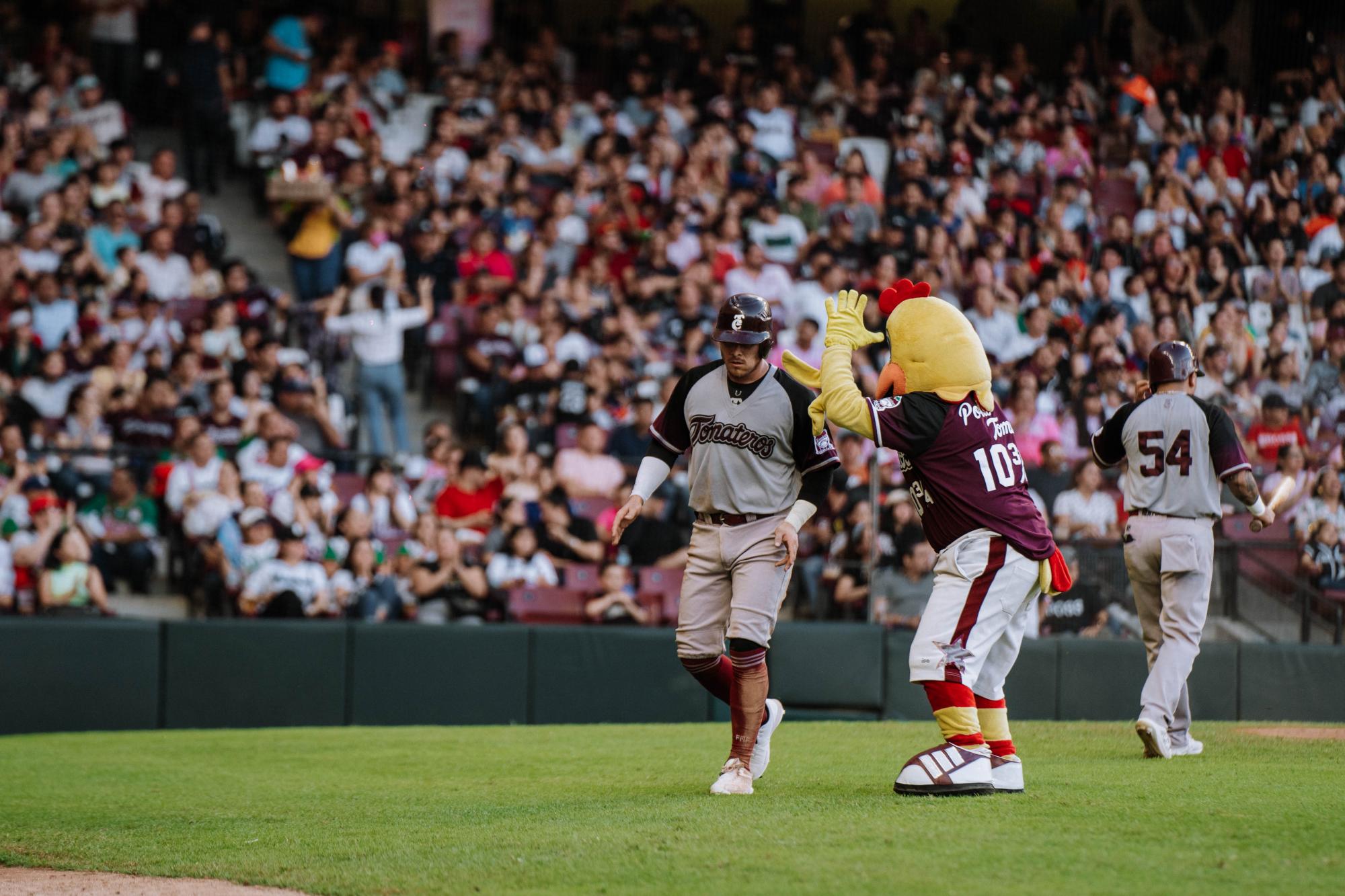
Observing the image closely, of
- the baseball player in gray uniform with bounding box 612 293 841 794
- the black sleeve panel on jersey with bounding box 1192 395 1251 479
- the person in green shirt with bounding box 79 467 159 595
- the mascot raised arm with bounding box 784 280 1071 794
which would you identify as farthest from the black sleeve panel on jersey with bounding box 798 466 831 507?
the person in green shirt with bounding box 79 467 159 595

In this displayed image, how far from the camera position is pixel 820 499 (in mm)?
5902

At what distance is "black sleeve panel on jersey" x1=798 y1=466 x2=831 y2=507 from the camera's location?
588cm

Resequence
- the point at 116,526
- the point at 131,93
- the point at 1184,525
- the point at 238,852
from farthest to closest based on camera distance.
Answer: the point at 131,93
the point at 116,526
the point at 1184,525
the point at 238,852

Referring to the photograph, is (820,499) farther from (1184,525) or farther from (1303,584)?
(1303,584)

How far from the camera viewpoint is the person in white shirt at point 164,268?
13320mm

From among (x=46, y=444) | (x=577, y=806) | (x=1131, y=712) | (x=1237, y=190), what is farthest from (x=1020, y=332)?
(x=577, y=806)

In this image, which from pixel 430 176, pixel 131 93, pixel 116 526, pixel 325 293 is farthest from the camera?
pixel 131 93

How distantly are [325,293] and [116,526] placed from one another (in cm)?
381

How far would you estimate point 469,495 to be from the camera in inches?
469

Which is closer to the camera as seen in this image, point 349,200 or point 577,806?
point 577,806

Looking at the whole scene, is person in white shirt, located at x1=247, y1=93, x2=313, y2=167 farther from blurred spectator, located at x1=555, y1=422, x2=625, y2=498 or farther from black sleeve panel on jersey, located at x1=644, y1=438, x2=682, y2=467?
black sleeve panel on jersey, located at x1=644, y1=438, x2=682, y2=467

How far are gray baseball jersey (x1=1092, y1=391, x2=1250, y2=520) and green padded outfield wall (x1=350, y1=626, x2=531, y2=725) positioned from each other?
196 inches

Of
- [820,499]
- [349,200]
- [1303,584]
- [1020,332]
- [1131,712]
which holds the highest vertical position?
[349,200]

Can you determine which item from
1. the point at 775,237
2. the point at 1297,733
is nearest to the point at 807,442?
the point at 1297,733
